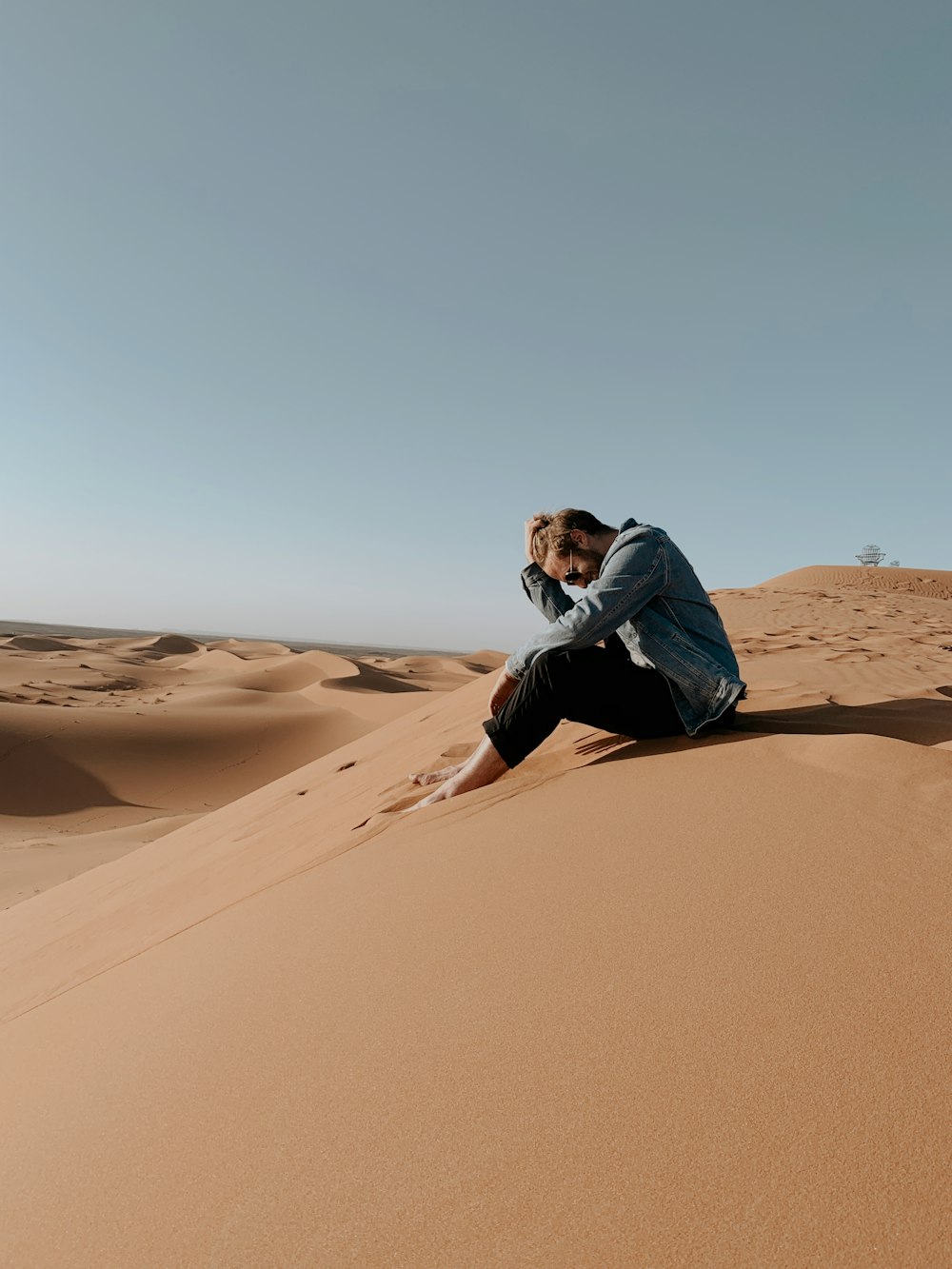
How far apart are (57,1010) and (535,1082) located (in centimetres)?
154

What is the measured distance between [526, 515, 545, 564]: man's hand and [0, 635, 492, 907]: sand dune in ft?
15.2

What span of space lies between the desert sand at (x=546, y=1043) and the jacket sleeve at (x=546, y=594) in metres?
0.88

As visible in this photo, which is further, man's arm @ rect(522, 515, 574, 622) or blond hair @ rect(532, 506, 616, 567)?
man's arm @ rect(522, 515, 574, 622)

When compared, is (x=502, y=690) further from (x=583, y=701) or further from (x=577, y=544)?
(x=577, y=544)

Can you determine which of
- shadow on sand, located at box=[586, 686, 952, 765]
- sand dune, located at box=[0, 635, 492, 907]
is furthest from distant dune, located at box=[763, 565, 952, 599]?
shadow on sand, located at box=[586, 686, 952, 765]

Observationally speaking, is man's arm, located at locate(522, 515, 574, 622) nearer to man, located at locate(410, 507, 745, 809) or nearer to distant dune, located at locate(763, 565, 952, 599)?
man, located at locate(410, 507, 745, 809)

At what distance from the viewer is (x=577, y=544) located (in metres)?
2.79

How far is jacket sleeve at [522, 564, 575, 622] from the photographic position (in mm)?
3215

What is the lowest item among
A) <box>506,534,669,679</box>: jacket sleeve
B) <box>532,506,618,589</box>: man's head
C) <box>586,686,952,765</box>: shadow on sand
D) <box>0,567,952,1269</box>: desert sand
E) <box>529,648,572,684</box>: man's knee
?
<box>0,567,952,1269</box>: desert sand

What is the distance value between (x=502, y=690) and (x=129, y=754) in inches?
350

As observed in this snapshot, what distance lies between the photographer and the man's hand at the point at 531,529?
3004 mm

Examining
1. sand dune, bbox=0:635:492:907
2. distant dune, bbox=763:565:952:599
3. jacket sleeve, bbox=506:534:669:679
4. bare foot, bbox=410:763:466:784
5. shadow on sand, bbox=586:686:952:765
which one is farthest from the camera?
distant dune, bbox=763:565:952:599

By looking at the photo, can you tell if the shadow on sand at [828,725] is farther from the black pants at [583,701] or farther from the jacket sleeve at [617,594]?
the jacket sleeve at [617,594]

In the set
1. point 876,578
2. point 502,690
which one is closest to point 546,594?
point 502,690
